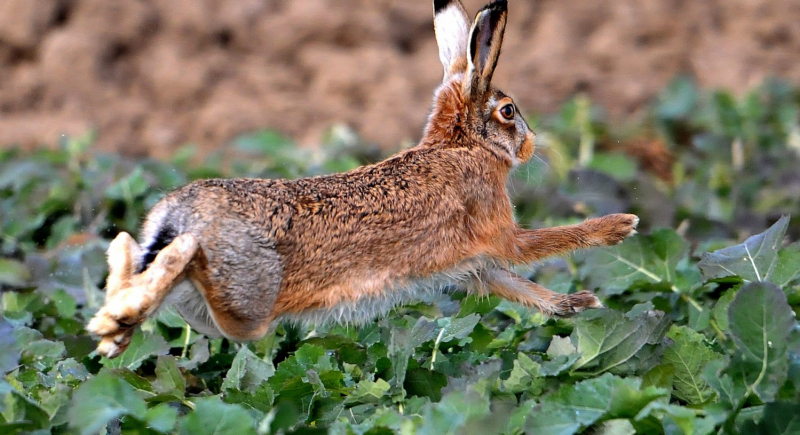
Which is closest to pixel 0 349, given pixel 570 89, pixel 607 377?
pixel 607 377

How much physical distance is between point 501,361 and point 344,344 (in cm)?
79

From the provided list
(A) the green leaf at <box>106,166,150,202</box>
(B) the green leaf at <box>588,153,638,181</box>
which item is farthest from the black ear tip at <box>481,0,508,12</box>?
(B) the green leaf at <box>588,153,638,181</box>

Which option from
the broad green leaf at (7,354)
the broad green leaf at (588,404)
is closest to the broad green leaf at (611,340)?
the broad green leaf at (588,404)

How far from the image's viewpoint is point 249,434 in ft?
10.9

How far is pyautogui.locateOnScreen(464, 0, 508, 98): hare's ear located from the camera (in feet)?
15.8

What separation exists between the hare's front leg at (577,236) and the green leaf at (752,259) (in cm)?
58

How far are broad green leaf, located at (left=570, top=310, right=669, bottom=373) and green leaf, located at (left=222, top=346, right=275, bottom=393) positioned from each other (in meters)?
1.24

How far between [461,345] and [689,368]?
3.24 feet

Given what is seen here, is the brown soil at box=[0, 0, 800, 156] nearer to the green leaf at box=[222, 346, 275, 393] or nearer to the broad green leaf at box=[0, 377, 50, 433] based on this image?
the green leaf at box=[222, 346, 275, 393]

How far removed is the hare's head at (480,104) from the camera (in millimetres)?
4863

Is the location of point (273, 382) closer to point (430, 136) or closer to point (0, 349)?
point (0, 349)

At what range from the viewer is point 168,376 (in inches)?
169

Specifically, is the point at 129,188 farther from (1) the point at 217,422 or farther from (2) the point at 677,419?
Answer: (2) the point at 677,419

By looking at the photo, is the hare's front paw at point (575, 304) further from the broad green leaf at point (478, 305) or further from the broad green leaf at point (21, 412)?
the broad green leaf at point (21, 412)
